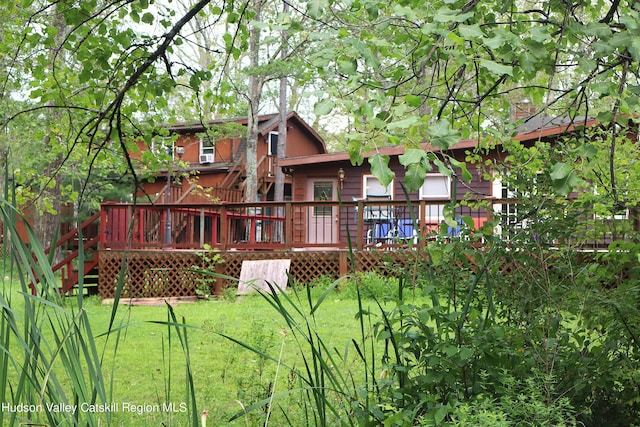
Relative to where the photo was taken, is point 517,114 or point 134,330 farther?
point 517,114

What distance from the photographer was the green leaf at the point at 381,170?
1.64m

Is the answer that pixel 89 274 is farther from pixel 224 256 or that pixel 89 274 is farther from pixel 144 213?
pixel 224 256

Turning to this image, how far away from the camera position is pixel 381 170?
5.47 feet

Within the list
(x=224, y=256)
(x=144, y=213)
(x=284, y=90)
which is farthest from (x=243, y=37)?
(x=284, y=90)

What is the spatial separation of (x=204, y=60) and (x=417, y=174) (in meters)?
29.9

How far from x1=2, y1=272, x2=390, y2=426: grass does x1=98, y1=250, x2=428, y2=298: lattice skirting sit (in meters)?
1.50

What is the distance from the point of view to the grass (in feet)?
12.2

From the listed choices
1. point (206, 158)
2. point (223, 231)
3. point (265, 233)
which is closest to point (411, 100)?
point (223, 231)

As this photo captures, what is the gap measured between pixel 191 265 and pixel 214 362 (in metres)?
6.10

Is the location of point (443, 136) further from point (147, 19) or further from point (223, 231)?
point (223, 231)

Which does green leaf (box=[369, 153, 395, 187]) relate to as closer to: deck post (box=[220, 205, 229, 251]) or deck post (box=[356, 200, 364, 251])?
deck post (box=[356, 200, 364, 251])

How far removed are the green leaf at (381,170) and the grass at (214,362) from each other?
79 centimetres

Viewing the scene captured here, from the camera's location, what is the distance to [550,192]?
9.21ft

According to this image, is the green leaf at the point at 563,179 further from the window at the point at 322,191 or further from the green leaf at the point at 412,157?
the window at the point at 322,191
